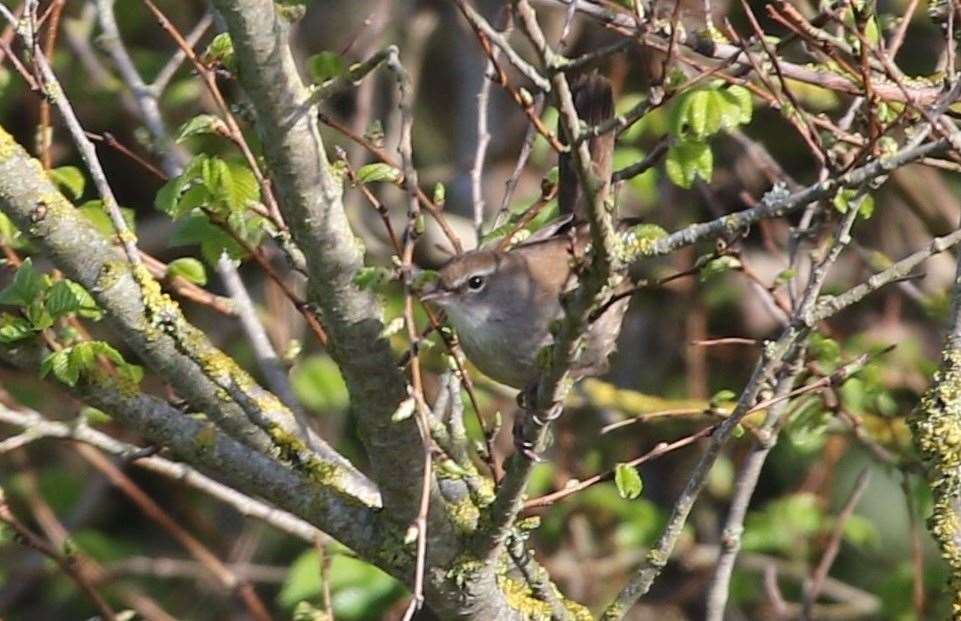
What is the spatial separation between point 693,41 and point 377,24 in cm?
280

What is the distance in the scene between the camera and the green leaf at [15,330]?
8.71ft

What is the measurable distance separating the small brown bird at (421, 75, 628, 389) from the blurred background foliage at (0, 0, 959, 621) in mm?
990

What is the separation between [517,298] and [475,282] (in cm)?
10

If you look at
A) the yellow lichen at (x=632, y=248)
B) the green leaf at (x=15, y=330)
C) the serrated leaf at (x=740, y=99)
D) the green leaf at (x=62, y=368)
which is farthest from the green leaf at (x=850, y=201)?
the green leaf at (x=15, y=330)

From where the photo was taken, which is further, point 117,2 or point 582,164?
point 117,2

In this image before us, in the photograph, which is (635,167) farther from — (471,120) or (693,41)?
(471,120)

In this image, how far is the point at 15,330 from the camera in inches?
105

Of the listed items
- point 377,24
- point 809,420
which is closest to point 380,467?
point 809,420

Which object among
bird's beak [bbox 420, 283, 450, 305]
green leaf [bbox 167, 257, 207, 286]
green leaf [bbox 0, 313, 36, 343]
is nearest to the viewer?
green leaf [bbox 0, 313, 36, 343]

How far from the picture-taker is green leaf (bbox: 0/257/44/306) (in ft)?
8.51

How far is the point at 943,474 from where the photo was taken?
2674 millimetres

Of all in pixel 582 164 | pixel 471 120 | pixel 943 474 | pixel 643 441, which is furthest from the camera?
pixel 471 120

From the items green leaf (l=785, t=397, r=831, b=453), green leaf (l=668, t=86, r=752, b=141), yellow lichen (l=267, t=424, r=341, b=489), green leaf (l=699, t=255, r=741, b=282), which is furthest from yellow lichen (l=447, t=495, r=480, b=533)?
Answer: green leaf (l=785, t=397, r=831, b=453)

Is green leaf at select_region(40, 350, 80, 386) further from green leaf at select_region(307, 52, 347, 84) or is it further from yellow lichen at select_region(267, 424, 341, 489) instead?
green leaf at select_region(307, 52, 347, 84)
